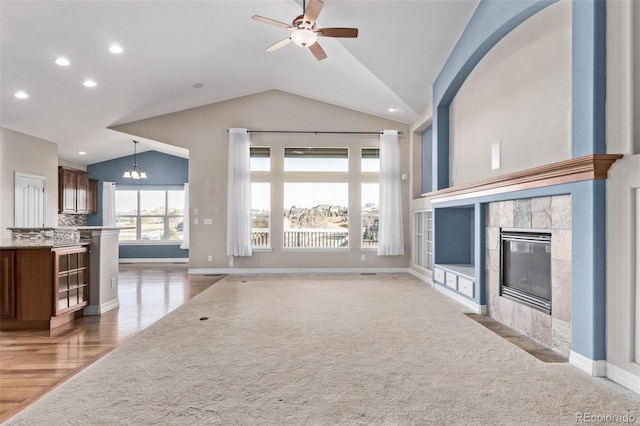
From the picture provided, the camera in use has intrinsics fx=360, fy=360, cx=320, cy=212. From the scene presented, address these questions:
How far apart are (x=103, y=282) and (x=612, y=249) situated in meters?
5.20

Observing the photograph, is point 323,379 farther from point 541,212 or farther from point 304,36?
point 304,36

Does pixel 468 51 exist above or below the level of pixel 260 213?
above

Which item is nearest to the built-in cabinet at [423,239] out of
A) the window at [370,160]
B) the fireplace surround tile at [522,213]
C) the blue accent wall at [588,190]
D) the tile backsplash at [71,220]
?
the window at [370,160]

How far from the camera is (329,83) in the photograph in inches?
266

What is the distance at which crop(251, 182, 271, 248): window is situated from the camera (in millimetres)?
7777

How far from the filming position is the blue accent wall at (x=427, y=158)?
7219 millimetres

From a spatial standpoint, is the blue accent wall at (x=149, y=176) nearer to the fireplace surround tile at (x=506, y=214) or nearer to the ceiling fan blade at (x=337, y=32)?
the ceiling fan blade at (x=337, y=32)

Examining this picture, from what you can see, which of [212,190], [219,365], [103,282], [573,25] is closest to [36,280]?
[103,282]

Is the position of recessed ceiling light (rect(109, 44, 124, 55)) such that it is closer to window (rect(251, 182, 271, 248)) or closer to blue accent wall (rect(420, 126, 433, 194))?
window (rect(251, 182, 271, 248))

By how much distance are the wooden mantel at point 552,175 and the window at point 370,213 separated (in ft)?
10.8

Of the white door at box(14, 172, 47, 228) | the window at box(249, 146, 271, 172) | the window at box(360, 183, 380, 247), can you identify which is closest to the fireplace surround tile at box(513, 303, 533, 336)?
the window at box(360, 183, 380, 247)

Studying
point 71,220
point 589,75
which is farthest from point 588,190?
point 71,220

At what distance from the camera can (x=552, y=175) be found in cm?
302

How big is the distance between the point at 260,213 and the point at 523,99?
5.44 m
